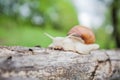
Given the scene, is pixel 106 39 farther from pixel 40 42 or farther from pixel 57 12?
pixel 40 42

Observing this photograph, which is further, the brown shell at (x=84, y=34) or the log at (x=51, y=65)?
the brown shell at (x=84, y=34)

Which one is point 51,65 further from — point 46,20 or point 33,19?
point 46,20

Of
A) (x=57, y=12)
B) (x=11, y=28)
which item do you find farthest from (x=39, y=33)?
(x=57, y=12)

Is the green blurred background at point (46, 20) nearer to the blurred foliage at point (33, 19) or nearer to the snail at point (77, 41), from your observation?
the blurred foliage at point (33, 19)

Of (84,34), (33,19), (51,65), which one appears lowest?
(51,65)

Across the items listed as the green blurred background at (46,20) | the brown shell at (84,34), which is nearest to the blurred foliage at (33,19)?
the green blurred background at (46,20)

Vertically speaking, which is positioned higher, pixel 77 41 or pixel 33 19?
pixel 33 19

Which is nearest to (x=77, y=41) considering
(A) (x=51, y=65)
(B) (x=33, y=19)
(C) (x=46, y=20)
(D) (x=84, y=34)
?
(D) (x=84, y=34)
